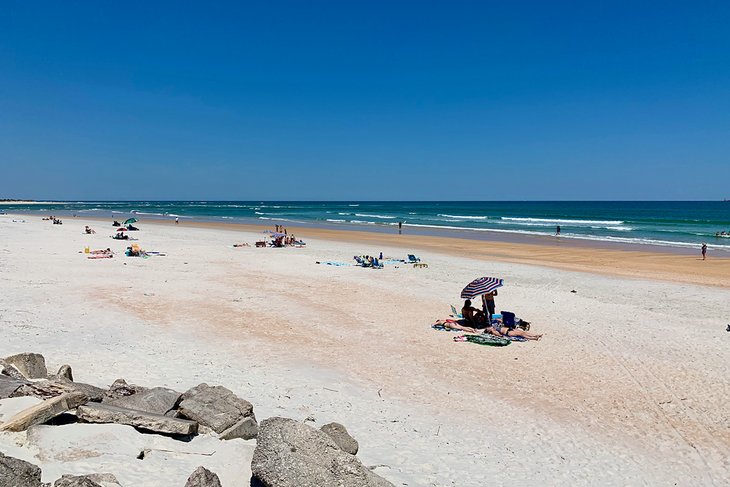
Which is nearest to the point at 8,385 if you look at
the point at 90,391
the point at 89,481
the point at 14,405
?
the point at 14,405

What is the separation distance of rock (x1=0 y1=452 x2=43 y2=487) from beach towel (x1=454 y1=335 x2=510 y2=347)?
29.5 ft

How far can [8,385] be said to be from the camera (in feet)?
18.3

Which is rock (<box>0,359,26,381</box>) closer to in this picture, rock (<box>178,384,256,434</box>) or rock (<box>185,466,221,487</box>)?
rock (<box>178,384,256,434</box>)

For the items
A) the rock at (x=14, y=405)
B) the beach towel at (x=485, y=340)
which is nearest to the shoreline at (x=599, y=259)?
the beach towel at (x=485, y=340)

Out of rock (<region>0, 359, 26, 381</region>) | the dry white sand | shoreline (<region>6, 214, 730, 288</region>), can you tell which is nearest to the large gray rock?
the dry white sand

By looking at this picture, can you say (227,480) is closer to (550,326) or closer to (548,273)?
(550,326)

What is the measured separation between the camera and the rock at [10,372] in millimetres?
6172

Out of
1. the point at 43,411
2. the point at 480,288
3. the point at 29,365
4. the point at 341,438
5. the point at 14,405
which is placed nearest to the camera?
the point at 43,411

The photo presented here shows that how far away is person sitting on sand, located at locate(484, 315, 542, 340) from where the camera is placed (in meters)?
11.8

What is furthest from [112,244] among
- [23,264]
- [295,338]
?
[295,338]

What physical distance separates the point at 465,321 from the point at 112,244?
76.8ft

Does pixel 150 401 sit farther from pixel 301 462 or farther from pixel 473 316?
pixel 473 316

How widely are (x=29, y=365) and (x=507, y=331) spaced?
9.48 meters

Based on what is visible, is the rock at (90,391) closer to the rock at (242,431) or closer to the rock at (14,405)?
the rock at (14,405)
